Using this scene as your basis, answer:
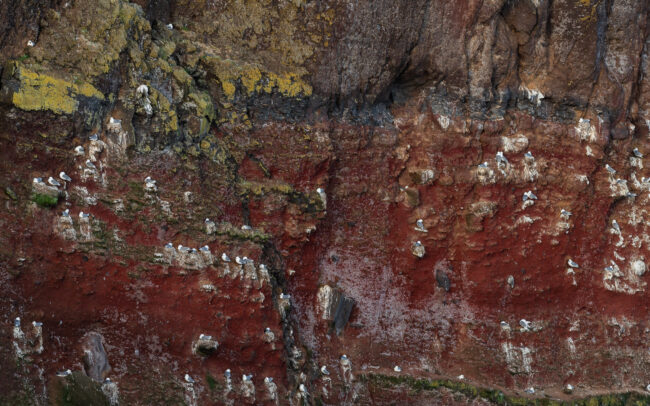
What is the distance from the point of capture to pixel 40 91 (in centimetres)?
1293

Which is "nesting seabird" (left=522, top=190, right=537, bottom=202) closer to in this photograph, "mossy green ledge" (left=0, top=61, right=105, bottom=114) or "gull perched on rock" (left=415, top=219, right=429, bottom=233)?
"gull perched on rock" (left=415, top=219, right=429, bottom=233)

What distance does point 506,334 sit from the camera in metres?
16.8

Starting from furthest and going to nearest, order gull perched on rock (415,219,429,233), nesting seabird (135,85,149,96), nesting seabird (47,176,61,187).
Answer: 1. gull perched on rock (415,219,429,233)
2. nesting seabird (135,85,149,96)
3. nesting seabird (47,176,61,187)

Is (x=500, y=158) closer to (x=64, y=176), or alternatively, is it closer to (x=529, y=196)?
(x=529, y=196)

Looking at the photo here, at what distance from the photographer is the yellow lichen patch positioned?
12.8 metres

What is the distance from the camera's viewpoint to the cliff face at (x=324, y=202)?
1330cm

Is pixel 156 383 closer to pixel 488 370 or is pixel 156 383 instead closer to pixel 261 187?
pixel 261 187

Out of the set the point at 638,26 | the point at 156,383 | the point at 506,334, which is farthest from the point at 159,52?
the point at 638,26

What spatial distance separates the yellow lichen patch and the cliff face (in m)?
0.05

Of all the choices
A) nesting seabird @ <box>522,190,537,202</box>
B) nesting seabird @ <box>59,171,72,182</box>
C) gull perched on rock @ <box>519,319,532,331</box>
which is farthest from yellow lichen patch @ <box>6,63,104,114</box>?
gull perched on rock @ <box>519,319,532,331</box>

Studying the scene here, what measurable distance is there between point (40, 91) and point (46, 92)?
108 mm

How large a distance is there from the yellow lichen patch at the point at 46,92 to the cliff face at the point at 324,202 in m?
0.05

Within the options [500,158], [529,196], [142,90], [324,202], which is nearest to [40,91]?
[142,90]

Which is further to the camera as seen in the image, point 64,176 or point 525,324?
point 525,324
